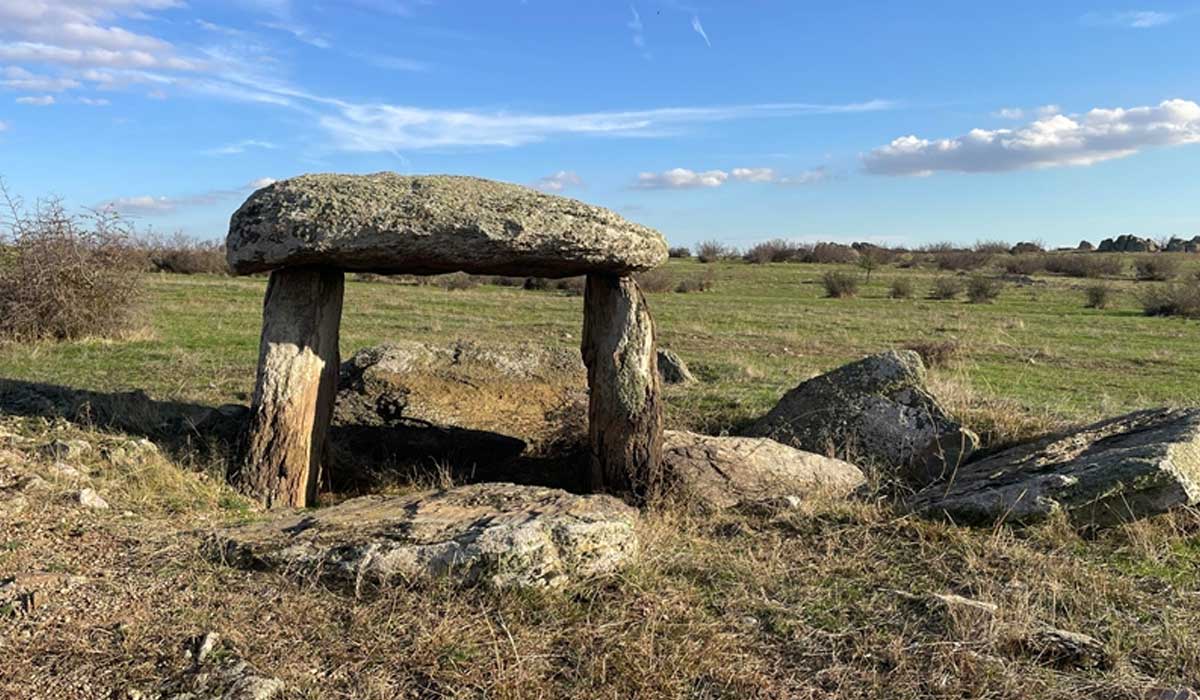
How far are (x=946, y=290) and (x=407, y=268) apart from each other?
3144 cm

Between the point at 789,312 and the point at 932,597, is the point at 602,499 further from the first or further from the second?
the point at 789,312

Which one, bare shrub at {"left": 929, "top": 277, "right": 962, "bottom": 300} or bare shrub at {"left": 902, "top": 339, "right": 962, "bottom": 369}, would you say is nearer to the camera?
bare shrub at {"left": 902, "top": 339, "right": 962, "bottom": 369}

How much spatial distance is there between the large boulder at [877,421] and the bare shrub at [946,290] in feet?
87.8

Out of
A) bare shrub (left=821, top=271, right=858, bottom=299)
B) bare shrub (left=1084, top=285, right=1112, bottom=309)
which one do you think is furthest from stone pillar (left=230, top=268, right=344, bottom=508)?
bare shrub (left=1084, top=285, right=1112, bottom=309)

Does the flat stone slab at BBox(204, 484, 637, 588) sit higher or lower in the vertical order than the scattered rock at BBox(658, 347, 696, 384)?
lower

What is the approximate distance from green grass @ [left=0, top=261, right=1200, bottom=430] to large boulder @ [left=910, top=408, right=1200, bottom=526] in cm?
348

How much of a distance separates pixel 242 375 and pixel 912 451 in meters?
9.36

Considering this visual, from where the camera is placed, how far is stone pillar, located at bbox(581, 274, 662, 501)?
827 centimetres

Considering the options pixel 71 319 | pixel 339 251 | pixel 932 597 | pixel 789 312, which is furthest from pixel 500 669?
pixel 789 312

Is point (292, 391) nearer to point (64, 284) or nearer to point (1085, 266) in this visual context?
point (64, 284)

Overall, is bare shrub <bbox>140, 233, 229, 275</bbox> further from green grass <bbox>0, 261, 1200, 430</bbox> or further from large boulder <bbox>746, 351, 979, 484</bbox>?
large boulder <bbox>746, 351, 979, 484</bbox>

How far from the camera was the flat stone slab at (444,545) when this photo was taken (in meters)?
5.21

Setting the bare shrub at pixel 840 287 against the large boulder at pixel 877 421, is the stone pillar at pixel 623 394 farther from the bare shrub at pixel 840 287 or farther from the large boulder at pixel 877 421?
the bare shrub at pixel 840 287

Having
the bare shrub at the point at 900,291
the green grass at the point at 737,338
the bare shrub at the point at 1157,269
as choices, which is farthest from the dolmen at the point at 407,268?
the bare shrub at the point at 1157,269
